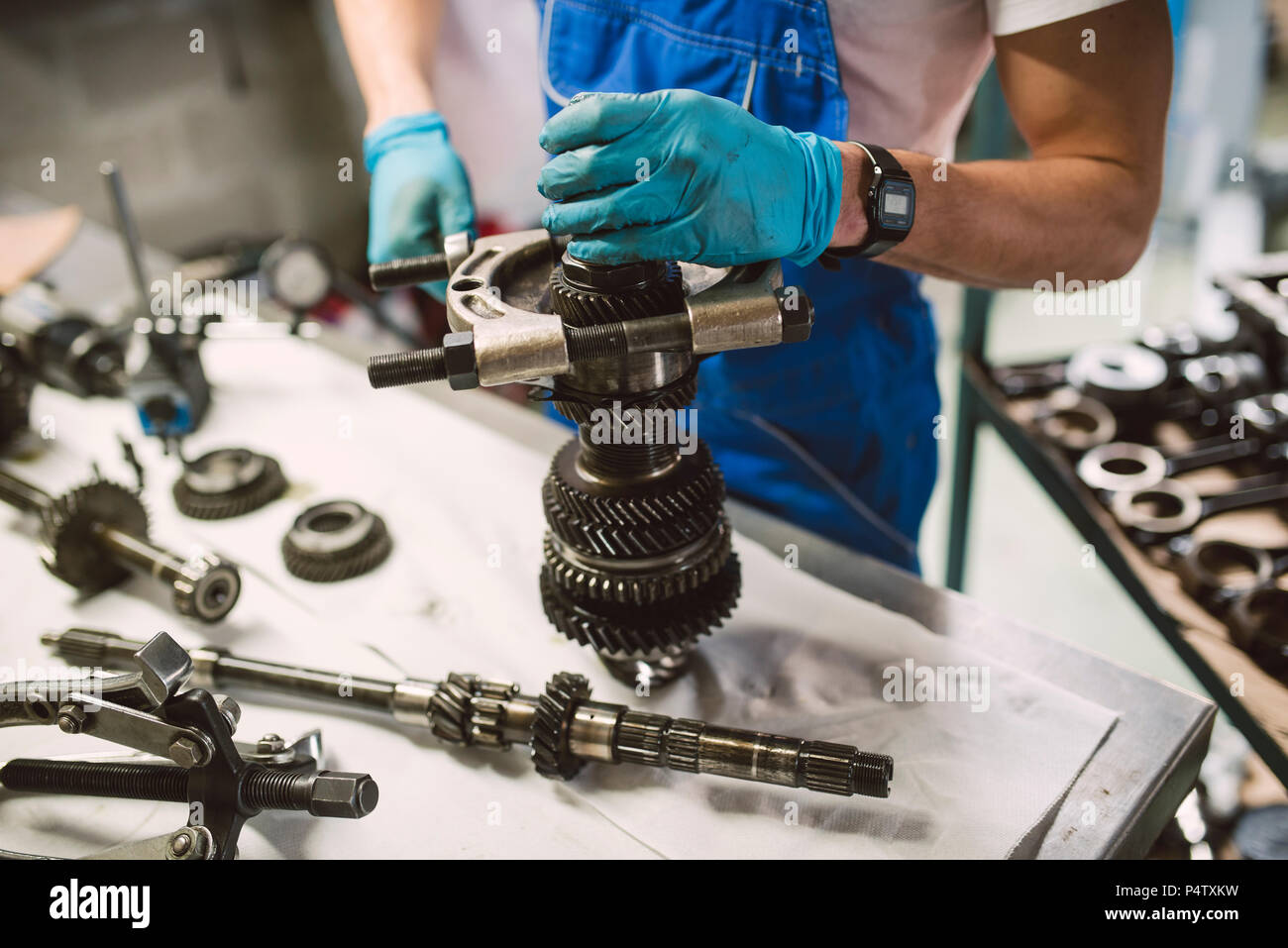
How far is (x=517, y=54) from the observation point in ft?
7.39

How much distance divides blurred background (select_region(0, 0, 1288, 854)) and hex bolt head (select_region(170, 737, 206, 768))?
2.01 meters

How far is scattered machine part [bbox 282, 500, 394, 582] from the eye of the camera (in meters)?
1.27

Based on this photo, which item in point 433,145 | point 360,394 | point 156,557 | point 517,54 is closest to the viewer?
point 156,557

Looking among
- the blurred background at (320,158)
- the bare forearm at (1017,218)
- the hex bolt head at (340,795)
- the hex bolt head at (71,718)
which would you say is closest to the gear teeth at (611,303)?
the bare forearm at (1017,218)

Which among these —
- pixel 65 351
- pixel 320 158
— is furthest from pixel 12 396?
pixel 320 158

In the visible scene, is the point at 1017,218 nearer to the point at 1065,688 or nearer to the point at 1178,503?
the point at 1065,688

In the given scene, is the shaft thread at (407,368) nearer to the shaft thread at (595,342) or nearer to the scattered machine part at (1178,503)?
the shaft thread at (595,342)

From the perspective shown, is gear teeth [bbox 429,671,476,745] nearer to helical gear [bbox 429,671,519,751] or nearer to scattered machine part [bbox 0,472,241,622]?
helical gear [bbox 429,671,519,751]

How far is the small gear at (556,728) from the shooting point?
942 millimetres

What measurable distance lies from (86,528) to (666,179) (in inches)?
36.1

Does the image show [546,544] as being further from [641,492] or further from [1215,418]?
[1215,418]

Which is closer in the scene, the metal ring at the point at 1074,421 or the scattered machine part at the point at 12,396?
the scattered machine part at the point at 12,396
